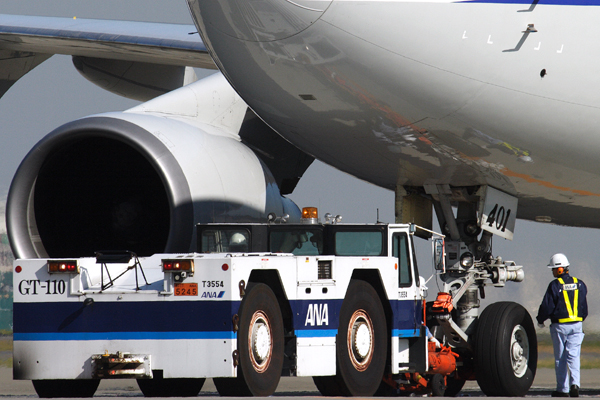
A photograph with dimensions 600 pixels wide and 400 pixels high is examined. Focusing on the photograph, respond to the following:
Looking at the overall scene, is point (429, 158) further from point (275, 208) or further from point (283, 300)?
point (275, 208)

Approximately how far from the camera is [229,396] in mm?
5750

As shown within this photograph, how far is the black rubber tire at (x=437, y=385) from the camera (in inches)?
291

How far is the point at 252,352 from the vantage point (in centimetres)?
576

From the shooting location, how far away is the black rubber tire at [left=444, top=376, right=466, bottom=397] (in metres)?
7.70

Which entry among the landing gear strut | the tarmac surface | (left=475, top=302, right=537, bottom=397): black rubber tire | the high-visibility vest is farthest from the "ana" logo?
the tarmac surface

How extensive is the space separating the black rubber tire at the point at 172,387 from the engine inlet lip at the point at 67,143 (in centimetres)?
110

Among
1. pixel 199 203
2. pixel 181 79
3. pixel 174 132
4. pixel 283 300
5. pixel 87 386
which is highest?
pixel 181 79

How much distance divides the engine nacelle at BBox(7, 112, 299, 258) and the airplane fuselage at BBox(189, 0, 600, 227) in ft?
4.79

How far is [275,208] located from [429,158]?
2255mm

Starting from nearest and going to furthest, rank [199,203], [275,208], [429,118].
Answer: [429,118], [199,203], [275,208]

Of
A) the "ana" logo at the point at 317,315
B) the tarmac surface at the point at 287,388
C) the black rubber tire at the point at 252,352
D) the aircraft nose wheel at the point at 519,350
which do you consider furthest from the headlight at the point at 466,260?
the black rubber tire at the point at 252,352

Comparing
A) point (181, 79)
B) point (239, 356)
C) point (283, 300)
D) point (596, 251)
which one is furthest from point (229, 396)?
point (596, 251)

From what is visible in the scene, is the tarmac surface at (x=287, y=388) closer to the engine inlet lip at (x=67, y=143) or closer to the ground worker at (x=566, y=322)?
the ground worker at (x=566, y=322)

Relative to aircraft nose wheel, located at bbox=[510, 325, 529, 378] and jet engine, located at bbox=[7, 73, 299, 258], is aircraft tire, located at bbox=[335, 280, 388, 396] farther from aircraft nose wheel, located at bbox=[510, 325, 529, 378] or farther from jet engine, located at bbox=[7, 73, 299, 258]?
jet engine, located at bbox=[7, 73, 299, 258]
